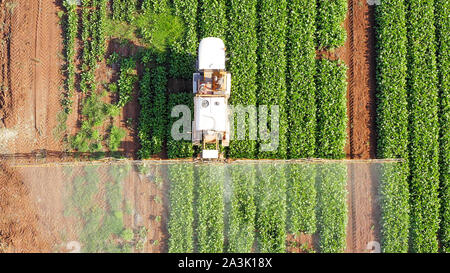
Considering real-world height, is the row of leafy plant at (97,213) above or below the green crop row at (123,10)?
below

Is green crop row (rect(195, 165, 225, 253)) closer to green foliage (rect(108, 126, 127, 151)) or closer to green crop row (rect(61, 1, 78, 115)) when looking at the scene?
green foliage (rect(108, 126, 127, 151))

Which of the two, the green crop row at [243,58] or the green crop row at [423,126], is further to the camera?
the green crop row at [243,58]

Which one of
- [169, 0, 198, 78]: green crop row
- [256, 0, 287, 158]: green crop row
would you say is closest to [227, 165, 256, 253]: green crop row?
[256, 0, 287, 158]: green crop row

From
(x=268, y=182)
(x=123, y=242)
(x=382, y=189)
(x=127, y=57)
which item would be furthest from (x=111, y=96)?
(x=382, y=189)

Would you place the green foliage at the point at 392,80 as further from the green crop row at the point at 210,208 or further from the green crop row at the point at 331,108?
the green crop row at the point at 210,208

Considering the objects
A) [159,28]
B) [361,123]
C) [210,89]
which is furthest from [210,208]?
[159,28]

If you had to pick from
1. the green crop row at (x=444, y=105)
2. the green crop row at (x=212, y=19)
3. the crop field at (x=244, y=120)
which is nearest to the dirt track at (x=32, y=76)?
the crop field at (x=244, y=120)

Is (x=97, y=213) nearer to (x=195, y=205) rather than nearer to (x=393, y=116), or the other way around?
(x=195, y=205)
